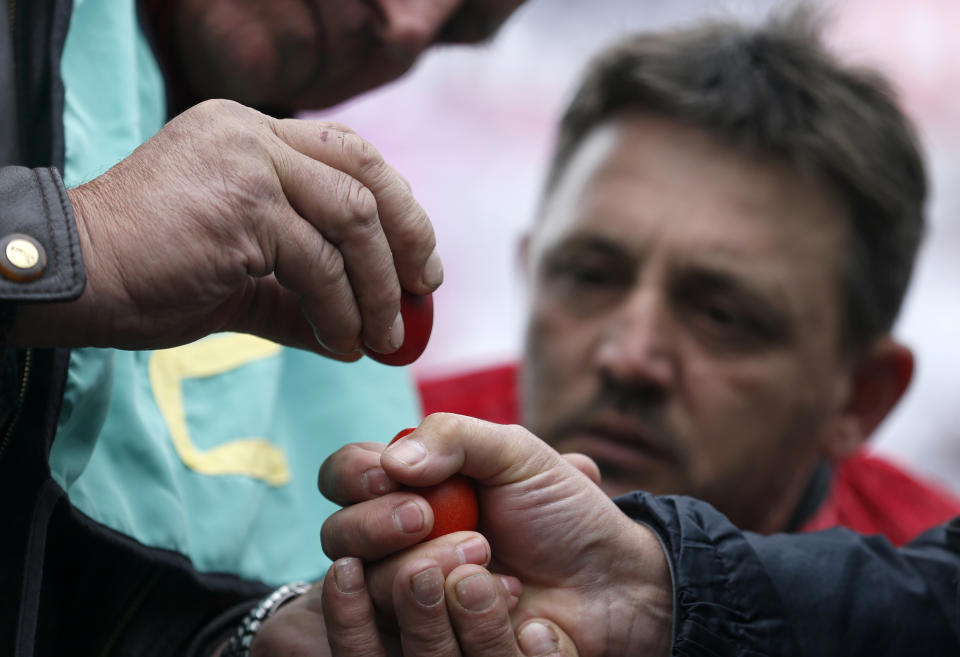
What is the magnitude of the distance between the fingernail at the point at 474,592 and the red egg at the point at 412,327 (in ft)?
0.57

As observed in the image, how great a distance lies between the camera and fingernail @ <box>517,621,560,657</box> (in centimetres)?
67

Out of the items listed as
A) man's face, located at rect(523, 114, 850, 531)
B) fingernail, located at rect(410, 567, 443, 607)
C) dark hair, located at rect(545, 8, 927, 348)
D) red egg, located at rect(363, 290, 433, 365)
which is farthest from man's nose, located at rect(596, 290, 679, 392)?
fingernail, located at rect(410, 567, 443, 607)

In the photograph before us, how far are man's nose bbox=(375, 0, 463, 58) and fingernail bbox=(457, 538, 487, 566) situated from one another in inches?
25.4

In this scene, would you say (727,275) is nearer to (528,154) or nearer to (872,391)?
(872,391)

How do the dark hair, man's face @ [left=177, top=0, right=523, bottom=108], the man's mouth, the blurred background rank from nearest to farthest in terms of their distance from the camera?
1. man's face @ [left=177, top=0, right=523, bottom=108]
2. the man's mouth
3. the dark hair
4. the blurred background

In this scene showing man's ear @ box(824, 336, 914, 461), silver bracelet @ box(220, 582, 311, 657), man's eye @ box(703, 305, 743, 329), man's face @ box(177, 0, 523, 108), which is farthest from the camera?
man's ear @ box(824, 336, 914, 461)

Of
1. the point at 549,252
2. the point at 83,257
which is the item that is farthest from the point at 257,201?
the point at 549,252

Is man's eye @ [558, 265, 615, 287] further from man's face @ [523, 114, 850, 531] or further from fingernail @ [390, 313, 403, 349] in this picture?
fingernail @ [390, 313, 403, 349]

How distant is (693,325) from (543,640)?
88 cm

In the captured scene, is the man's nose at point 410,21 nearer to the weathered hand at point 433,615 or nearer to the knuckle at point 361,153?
the knuckle at point 361,153

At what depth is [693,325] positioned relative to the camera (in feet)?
4.88

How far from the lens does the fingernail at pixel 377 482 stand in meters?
0.66

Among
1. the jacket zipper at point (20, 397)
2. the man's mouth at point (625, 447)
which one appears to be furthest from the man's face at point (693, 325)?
the jacket zipper at point (20, 397)

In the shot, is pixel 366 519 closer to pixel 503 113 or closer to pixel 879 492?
pixel 879 492
